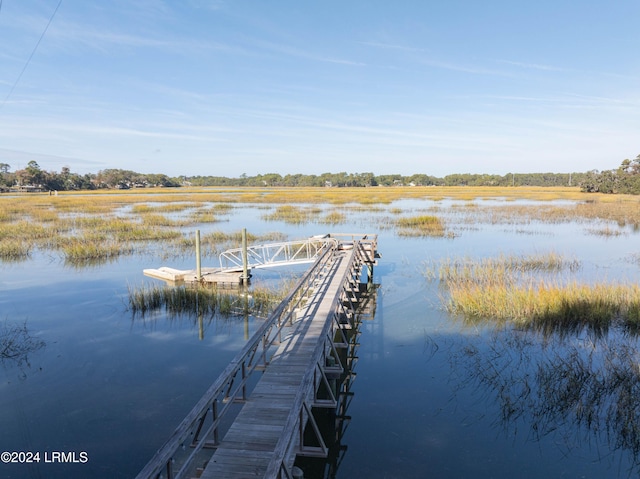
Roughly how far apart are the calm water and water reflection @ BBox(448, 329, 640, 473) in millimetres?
44

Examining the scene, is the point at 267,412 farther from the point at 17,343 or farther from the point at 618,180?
the point at 618,180

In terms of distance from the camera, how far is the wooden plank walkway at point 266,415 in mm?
5487

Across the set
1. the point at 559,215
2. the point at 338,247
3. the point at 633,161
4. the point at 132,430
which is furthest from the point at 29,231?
the point at 633,161

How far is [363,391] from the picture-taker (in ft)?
32.6

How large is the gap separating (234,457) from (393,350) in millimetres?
7241

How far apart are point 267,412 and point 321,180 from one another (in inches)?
6462

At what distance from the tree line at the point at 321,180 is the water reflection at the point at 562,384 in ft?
248

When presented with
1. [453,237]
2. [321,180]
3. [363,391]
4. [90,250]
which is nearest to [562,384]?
[363,391]

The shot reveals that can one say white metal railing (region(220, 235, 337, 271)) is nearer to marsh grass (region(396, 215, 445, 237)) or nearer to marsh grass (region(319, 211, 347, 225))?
marsh grass (region(396, 215, 445, 237))

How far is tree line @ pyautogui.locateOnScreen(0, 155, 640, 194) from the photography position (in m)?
82.1

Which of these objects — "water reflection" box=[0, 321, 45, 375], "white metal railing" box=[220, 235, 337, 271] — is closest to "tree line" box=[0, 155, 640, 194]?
"white metal railing" box=[220, 235, 337, 271]

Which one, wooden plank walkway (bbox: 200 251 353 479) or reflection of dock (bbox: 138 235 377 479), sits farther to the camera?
wooden plank walkway (bbox: 200 251 353 479)

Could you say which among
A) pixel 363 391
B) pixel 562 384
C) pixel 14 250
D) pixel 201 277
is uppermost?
pixel 14 250

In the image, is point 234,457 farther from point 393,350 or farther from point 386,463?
point 393,350
